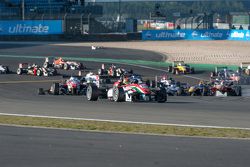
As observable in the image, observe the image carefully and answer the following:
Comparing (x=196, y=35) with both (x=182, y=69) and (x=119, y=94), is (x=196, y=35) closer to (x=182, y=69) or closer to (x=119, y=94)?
(x=182, y=69)

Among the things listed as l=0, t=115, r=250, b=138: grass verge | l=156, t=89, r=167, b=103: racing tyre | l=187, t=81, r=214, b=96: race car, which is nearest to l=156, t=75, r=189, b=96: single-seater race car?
l=187, t=81, r=214, b=96: race car

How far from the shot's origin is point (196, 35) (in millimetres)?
81625

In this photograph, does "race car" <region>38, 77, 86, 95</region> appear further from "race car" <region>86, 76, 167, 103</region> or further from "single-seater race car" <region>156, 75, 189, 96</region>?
"race car" <region>86, 76, 167, 103</region>

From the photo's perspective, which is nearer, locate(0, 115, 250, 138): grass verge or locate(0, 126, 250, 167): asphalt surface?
locate(0, 126, 250, 167): asphalt surface

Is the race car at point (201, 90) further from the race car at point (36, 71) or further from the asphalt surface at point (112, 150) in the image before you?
the asphalt surface at point (112, 150)

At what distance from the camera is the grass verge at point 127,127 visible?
58.5 ft

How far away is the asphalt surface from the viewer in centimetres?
1335

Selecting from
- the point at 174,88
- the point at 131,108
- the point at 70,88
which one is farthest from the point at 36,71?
the point at 131,108

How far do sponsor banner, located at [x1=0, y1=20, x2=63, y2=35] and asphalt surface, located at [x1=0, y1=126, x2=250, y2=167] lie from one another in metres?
62.4

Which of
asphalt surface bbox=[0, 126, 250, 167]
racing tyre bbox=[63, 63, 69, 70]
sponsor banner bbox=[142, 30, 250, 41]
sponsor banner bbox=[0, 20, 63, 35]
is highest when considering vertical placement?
sponsor banner bbox=[0, 20, 63, 35]

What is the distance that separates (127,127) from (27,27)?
61.6 meters

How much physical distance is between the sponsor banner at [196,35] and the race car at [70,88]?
2014 inches

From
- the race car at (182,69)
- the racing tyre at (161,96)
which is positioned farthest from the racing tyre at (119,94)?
the race car at (182,69)

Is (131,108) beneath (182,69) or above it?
beneath
